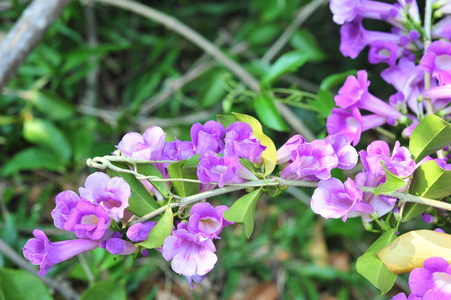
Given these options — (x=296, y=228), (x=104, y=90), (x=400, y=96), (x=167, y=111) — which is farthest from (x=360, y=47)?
(x=104, y=90)

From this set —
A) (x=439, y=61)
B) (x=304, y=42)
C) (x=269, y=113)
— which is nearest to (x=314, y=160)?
(x=439, y=61)

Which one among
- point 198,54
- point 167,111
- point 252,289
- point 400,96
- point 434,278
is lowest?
point 252,289

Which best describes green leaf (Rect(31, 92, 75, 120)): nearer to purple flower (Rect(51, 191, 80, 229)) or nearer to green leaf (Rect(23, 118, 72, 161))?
green leaf (Rect(23, 118, 72, 161))

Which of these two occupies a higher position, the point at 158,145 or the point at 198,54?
the point at 158,145

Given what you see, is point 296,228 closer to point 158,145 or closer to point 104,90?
point 104,90

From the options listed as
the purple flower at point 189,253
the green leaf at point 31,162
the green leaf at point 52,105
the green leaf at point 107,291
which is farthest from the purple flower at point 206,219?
the green leaf at point 52,105

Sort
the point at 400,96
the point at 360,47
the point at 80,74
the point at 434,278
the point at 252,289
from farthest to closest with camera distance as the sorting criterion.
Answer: the point at 80,74, the point at 252,289, the point at 360,47, the point at 400,96, the point at 434,278
